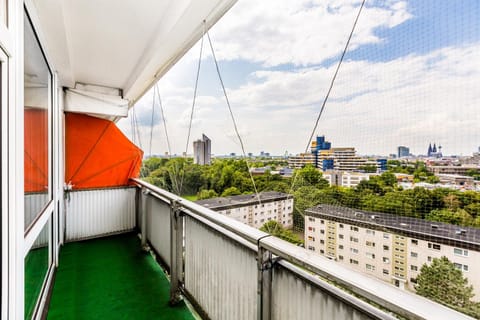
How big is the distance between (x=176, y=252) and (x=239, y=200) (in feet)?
3.54

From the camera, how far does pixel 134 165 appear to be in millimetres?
4281

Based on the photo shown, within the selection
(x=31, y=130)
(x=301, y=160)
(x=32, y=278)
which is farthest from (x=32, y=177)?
(x=301, y=160)

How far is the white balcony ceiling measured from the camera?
166 centimetres

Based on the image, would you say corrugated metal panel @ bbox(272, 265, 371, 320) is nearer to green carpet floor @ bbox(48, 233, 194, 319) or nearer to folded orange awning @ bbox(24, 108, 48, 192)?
green carpet floor @ bbox(48, 233, 194, 319)

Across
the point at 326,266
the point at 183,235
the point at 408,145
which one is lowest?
the point at 183,235

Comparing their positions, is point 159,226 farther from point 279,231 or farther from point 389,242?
point 389,242

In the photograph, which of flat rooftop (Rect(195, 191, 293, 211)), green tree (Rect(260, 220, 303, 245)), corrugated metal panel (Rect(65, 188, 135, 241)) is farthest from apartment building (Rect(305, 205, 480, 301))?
corrugated metal panel (Rect(65, 188, 135, 241))

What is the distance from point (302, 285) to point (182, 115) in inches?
77.4

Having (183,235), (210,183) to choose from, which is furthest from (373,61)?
(183,235)

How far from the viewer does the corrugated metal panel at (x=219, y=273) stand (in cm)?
132

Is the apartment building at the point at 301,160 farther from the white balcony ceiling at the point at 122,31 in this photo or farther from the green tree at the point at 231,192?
the white balcony ceiling at the point at 122,31

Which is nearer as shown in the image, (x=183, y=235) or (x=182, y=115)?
(x=183, y=235)

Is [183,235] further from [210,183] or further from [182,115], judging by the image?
[182,115]

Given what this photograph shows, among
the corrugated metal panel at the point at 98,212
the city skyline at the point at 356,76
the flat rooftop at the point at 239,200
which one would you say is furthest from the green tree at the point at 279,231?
the corrugated metal panel at the point at 98,212
